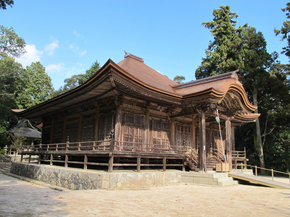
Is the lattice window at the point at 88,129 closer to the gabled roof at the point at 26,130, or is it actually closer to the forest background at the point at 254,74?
the forest background at the point at 254,74

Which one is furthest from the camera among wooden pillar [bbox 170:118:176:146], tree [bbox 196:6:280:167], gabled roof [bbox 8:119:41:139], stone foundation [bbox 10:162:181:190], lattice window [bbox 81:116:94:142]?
gabled roof [bbox 8:119:41:139]

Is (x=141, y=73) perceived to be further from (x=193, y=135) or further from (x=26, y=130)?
(x=26, y=130)

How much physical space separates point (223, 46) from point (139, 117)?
20.7 metres

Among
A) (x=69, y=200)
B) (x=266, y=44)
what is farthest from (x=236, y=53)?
(x=69, y=200)

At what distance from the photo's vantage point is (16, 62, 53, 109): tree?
42.8 meters

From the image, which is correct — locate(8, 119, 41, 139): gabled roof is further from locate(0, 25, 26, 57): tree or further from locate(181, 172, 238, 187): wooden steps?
locate(181, 172, 238, 187): wooden steps

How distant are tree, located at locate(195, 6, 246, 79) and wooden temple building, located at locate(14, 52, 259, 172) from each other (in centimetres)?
1287

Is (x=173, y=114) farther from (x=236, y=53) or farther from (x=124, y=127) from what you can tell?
(x=236, y=53)

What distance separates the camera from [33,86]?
44906mm

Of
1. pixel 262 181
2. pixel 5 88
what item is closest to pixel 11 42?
pixel 5 88

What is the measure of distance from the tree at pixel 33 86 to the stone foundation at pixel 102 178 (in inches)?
1257

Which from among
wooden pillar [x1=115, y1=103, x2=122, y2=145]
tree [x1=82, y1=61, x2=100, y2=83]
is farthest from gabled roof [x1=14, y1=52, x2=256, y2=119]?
tree [x1=82, y1=61, x2=100, y2=83]

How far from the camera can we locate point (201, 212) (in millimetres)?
6523

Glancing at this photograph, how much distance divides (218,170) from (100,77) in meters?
9.01
